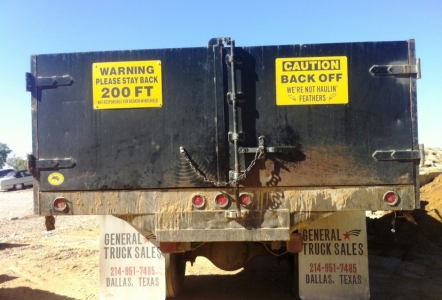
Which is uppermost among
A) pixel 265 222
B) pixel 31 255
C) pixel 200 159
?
pixel 200 159

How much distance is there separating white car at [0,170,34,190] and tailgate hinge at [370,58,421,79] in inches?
1003

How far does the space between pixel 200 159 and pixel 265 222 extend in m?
0.83

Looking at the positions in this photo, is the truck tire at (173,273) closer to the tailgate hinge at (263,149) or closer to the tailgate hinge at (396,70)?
the tailgate hinge at (263,149)

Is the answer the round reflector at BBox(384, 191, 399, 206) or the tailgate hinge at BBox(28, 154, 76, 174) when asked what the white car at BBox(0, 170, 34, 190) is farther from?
the round reflector at BBox(384, 191, 399, 206)

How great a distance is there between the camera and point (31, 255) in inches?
292

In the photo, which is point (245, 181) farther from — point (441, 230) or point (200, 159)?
point (441, 230)

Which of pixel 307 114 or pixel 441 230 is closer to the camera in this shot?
pixel 307 114

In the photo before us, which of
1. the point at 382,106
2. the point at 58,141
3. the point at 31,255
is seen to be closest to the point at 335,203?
the point at 382,106

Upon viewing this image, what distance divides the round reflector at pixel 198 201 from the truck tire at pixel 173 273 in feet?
3.59

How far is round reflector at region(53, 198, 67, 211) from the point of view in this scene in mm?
3393

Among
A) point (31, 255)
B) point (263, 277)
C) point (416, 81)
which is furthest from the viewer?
point (31, 255)

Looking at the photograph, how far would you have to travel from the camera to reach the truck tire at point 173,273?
4168 millimetres

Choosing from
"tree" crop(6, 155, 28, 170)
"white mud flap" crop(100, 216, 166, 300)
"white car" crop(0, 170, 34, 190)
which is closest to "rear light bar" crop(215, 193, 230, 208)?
"white mud flap" crop(100, 216, 166, 300)

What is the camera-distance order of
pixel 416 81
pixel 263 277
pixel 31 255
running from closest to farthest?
pixel 416 81
pixel 263 277
pixel 31 255
